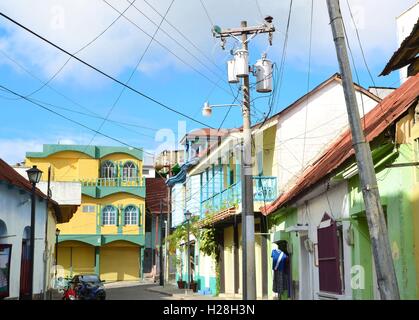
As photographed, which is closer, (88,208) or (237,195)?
(237,195)

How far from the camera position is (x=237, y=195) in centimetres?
2230

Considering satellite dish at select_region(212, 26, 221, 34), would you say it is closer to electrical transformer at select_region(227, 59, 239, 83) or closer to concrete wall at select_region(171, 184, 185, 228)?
electrical transformer at select_region(227, 59, 239, 83)

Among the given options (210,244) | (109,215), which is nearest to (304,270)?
(210,244)

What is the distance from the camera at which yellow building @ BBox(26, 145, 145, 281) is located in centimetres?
5050

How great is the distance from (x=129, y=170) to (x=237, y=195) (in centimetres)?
3192

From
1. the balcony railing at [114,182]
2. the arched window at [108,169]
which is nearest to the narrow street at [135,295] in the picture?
the balcony railing at [114,182]

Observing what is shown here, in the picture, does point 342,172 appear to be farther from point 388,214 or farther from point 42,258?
point 42,258

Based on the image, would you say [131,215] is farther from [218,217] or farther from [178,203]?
[218,217]

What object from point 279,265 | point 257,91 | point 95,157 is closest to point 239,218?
Answer: point 279,265

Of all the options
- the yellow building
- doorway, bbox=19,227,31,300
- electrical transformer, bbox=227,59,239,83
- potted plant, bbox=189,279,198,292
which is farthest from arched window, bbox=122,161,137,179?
electrical transformer, bbox=227,59,239,83

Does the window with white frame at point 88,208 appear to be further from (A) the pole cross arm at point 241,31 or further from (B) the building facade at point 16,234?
(A) the pole cross arm at point 241,31

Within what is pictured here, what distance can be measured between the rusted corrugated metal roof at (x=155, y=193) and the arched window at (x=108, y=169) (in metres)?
5.12

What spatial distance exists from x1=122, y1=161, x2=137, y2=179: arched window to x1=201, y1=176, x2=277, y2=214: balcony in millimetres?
25149

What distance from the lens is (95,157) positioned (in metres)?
51.8
